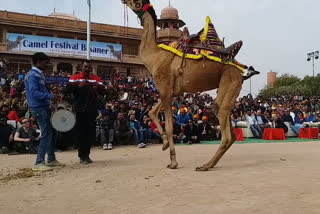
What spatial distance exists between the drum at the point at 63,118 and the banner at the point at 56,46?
30.4 m

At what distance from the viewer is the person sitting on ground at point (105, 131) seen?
1122cm

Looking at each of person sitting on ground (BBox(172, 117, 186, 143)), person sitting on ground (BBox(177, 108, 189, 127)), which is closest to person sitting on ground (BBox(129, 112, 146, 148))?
person sitting on ground (BBox(172, 117, 186, 143))

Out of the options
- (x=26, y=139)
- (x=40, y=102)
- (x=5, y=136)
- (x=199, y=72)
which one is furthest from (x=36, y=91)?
(x=5, y=136)

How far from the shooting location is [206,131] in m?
14.6

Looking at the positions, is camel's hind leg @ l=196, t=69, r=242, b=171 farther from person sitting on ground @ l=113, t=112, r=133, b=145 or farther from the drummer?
person sitting on ground @ l=113, t=112, r=133, b=145

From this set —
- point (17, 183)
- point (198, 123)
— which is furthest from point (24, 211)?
point (198, 123)

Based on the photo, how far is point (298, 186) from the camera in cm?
419

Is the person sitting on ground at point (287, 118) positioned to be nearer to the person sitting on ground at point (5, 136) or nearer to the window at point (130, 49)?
the person sitting on ground at point (5, 136)

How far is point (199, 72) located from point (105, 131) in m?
6.15

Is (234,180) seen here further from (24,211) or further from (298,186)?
(24,211)

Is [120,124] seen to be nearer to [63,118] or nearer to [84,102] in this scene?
[84,102]

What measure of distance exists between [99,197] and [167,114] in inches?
110

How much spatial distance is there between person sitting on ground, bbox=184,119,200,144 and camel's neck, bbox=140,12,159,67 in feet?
23.3

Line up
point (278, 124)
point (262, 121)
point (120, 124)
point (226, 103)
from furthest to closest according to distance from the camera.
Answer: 1. point (262, 121)
2. point (278, 124)
3. point (120, 124)
4. point (226, 103)
